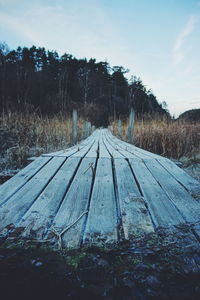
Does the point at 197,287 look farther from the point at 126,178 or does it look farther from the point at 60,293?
the point at 126,178

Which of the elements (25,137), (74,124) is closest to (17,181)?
(25,137)

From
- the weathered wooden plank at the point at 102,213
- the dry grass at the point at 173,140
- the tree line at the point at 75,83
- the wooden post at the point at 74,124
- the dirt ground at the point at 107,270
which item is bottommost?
the dirt ground at the point at 107,270

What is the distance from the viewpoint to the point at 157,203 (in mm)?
1041

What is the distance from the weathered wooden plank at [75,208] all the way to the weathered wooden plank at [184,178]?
801mm

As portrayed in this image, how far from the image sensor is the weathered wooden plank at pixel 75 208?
0.76m

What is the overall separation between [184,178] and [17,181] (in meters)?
1.51

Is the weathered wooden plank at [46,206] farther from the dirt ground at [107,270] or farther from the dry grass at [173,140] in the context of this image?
the dry grass at [173,140]

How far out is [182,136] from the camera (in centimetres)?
382

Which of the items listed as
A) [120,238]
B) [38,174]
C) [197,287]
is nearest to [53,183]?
[38,174]

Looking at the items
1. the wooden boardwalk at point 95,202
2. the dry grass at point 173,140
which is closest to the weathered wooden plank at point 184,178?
the wooden boardwalk at point 95,202

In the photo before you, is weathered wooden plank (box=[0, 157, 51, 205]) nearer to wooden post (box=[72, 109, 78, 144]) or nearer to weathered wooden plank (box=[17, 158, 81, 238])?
weathered wooden plank (box=[17, 158, 81, 238])

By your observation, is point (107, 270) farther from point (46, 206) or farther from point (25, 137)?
point (25, 137)

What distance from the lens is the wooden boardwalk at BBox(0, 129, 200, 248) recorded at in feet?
2.65

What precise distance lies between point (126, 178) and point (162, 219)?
0.54m
